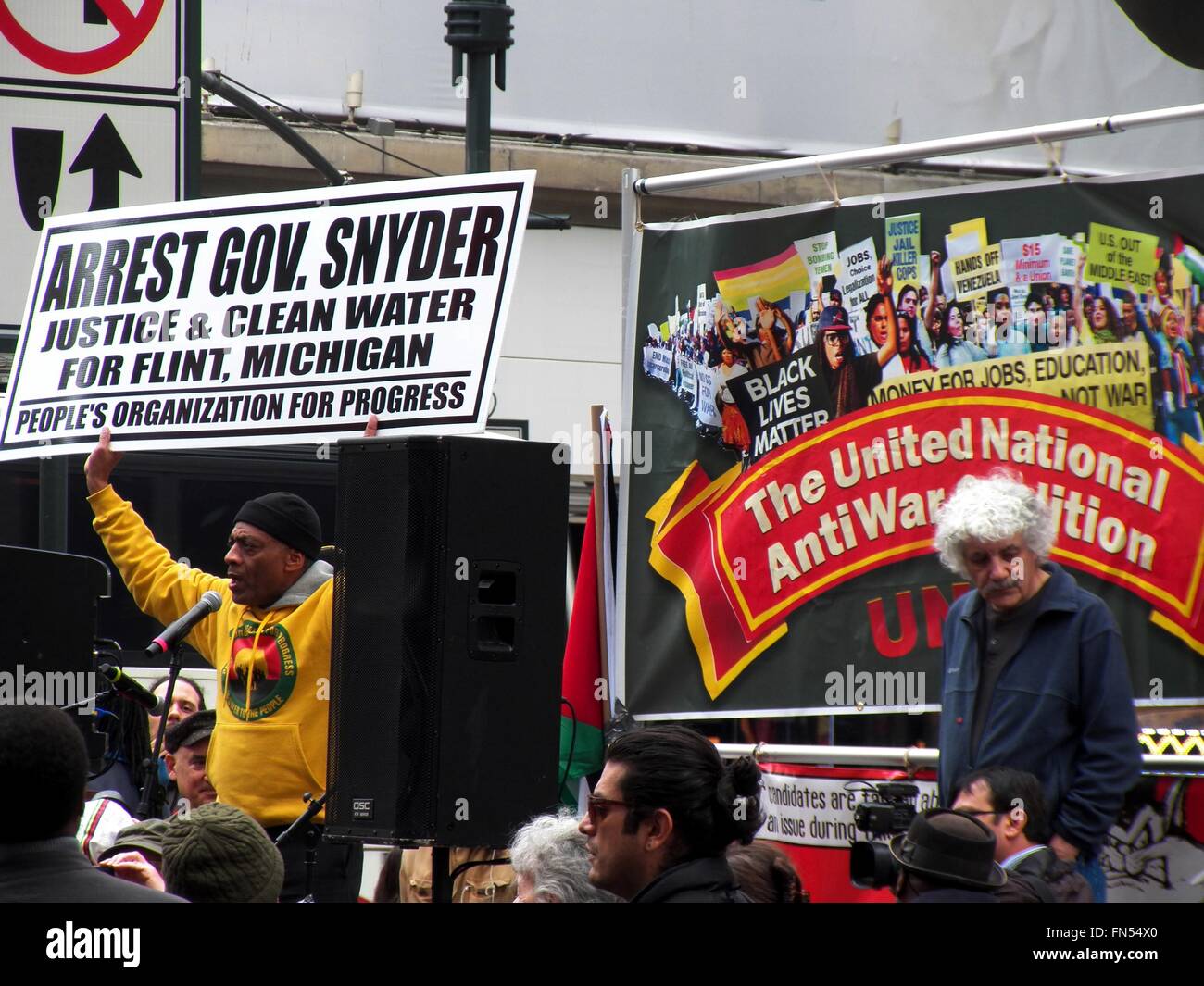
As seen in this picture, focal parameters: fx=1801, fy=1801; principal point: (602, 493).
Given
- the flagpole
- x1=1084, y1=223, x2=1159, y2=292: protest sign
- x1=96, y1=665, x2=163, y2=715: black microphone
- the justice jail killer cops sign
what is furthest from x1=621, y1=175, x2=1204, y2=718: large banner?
x1=96, y1=665, x2=163, y2=715: black microphone

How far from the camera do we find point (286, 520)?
6.00 metres

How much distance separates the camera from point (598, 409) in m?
6.58

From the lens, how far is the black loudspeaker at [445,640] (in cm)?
494

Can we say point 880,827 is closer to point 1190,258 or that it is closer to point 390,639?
point 390,639

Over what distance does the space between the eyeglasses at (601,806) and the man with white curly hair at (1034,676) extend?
1514mm

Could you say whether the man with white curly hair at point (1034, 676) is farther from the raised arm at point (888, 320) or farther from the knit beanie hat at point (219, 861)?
the knit beanie hat at point (219, 861)

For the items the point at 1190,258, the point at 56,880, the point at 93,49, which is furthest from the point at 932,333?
the point at 56,880

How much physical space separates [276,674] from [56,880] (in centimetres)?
285

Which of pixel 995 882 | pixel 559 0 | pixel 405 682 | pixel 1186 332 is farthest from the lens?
pixel 559 0

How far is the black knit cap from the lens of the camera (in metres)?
5.98

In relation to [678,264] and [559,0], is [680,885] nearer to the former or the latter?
[678,264]

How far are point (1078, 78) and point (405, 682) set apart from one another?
36.2 ft

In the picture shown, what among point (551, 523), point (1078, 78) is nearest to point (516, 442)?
point (551, 523)

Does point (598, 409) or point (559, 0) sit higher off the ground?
point (559, 0)
